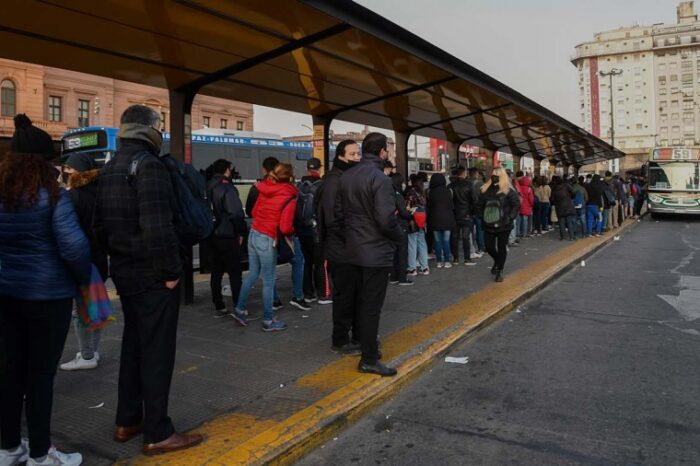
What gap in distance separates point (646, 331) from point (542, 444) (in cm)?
335

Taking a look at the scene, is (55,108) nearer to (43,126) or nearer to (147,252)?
(43,126)

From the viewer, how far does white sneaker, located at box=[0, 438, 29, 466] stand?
9.45ft

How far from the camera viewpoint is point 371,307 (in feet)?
14.4

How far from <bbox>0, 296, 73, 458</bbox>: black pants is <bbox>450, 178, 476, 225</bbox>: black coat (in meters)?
8.29

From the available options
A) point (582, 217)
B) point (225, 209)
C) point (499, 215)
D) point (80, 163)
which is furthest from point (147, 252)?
point (582, 217)

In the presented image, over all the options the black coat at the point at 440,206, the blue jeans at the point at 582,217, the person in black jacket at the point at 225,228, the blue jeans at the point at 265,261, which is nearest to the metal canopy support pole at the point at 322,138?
the black coat at the point at 440,206

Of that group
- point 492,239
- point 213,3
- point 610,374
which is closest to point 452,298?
point 492,239

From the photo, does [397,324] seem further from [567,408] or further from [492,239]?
[492,239]

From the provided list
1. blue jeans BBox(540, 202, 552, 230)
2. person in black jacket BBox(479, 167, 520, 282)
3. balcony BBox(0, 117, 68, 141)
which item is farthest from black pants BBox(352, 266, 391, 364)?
balcony BBox(0, 117, 68, 141)

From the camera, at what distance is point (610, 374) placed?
4660 millimetres

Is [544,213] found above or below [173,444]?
above

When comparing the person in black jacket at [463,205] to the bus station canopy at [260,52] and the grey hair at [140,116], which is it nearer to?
the bus station canopy at [260,52]

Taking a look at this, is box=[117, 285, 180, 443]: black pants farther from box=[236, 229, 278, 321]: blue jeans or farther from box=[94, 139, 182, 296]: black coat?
box=[236, 229, 278, 321]: blue jeans

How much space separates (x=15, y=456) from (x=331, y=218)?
112 inches
